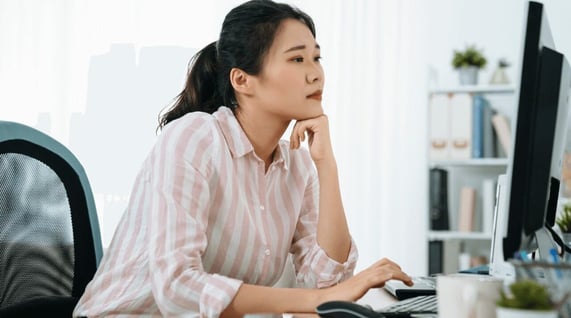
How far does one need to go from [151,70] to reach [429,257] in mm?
1581

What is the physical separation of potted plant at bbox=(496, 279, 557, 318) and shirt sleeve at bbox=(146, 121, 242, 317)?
1.82 ft

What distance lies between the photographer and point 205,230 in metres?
1.33

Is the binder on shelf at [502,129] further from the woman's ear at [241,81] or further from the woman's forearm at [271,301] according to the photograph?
the woman's forearm at [271,301]

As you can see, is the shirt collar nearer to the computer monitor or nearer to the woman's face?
the woman's face

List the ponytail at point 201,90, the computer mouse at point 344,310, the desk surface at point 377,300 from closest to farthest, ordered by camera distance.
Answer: the computer mouse at point 344,310 < the desk surface at point 377,300 < the ponytail at point 201,90

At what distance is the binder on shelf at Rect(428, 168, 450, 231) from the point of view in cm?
353

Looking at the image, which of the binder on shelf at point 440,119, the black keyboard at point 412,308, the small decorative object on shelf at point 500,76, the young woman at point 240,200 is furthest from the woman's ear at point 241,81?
the small decorative object on shelf at point 500,76

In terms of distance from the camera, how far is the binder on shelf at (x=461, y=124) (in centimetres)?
344

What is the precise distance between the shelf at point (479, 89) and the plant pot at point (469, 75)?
1.8 inches

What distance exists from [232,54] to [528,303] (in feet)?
3.22

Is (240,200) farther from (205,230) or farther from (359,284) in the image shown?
(359,284)

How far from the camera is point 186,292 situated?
46.6 inches

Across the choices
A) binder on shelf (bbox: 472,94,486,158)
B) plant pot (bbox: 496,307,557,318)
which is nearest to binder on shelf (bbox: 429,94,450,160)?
binder on shelf (bbox: 472,94,486,158)

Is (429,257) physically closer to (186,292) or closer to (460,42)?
(460,42)
